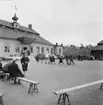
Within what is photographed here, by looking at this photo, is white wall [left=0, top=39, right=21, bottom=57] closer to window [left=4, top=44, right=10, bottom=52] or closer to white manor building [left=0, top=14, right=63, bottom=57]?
white manor building [left=0, top=14, right=63, bottom=57]

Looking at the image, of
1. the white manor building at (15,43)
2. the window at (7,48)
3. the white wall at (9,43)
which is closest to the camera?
the white wall at (9,43)

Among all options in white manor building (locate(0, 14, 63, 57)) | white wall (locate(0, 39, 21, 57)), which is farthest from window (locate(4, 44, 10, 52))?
white wall (locate(0, 39, 21, 57))

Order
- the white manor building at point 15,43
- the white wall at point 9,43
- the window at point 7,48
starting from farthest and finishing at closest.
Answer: the window at point 7,48
the white manor building at point 15,43
the white wall at point 9,43

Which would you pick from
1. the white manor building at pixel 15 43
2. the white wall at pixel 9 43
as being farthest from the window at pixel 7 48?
the white wall at pixel 9 43

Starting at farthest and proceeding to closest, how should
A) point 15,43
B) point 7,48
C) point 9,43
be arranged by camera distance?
point 15,43 < point 9,43 < point 7,48

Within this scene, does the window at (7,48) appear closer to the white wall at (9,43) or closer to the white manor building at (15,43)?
the white manor building at (15,43)

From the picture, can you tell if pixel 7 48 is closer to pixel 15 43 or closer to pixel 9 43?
pixel 9 43

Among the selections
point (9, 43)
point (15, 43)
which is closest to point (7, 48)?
point (9, 43)

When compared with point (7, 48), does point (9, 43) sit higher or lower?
higher

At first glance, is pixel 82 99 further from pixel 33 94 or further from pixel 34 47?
pixel 34 47

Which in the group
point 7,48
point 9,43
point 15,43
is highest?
point 15,43

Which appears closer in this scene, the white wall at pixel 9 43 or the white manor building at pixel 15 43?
the white wall at pixel 9 43

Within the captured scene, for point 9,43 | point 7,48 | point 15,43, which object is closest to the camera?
point 7,48

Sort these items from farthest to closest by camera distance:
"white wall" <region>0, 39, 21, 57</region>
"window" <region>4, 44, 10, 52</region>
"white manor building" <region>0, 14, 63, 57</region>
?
1. "window" <region>4, 44, 10, 52</region>
2. "white manor building" <region>0, 14, 63, 57</region>
3. "white wall" <region>0, 39, 21, 57</region>
